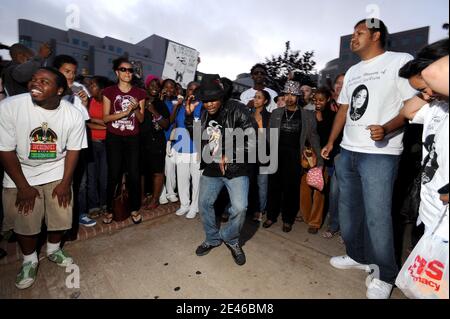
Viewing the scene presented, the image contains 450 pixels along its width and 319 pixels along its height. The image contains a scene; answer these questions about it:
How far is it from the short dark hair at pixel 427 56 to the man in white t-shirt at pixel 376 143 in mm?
315

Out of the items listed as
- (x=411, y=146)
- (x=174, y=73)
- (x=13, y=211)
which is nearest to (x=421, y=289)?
(x=411, y=146)

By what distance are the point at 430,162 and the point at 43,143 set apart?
11.0 feet

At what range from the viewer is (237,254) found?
286cm

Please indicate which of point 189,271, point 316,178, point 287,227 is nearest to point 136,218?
point 189,271

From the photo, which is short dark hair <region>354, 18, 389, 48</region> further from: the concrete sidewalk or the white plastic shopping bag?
A: the concrete sidewalk

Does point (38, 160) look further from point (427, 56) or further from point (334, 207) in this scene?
point (334, 207)

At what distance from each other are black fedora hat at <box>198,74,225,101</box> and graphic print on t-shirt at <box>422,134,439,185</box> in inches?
73.6

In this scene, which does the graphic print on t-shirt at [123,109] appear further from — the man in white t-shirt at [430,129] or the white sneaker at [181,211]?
the man in white t-shirt at [430,129]

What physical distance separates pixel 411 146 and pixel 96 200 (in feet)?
16.0

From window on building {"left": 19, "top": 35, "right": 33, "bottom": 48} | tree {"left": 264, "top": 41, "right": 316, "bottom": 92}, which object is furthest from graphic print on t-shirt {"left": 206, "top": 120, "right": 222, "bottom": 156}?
window on building {"left": 19, "top": 35, "right": 33, "bottom": 48}

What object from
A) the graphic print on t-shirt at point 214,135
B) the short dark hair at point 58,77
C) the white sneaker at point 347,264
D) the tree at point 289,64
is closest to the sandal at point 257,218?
the white sneaker at point 347,264
